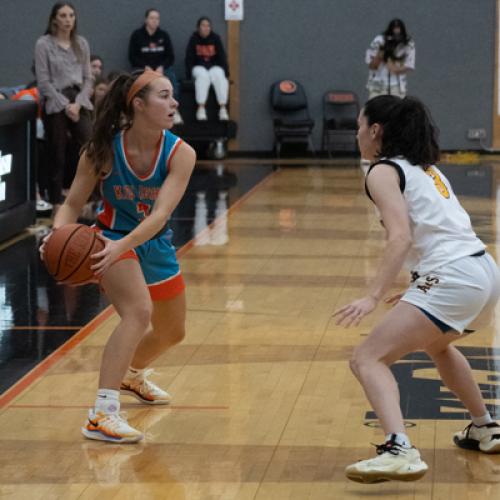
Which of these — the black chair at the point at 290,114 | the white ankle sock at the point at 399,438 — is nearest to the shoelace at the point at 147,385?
the white ankle sock at the point at 399,438

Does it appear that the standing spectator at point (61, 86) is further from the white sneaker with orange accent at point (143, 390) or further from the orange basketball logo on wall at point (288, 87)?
the orange basketball logo on wall at point (288, 87)

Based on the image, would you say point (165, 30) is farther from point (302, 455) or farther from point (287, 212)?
point (302, 455)

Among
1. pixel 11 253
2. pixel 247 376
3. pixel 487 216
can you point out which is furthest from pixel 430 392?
pixel 487 216

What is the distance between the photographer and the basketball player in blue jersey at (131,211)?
4.88 meters

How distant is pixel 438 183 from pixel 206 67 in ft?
45.9

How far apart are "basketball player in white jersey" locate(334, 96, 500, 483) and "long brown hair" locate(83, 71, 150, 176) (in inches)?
41.5

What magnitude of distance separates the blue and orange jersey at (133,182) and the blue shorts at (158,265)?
11 centimetres

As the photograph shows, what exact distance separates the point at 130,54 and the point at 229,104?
5.82 feet

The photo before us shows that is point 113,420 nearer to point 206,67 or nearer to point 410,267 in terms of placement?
point 410,267

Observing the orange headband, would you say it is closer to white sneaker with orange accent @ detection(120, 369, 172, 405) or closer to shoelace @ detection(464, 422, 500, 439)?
white sneaker with orange accent @ detection(120, 369, 172, 405)

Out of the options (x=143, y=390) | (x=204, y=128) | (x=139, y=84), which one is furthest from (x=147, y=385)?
(x=204, y=128)

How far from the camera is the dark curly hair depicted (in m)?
4.42

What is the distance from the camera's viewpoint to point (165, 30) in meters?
18.9

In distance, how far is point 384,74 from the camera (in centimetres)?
1748
